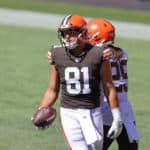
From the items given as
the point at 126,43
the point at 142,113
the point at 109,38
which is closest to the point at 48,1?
the point at 126,43

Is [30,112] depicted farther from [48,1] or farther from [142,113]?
[48,1]

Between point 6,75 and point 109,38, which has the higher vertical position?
point 109,38

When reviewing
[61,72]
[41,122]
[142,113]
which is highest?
[61,72]

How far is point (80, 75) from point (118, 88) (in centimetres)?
76

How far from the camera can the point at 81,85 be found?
22.3 feet

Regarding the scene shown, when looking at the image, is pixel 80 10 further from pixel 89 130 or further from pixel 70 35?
pixel 89 130

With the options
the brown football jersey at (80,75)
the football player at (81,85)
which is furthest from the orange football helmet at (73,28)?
the brown football jersey at (80,75)

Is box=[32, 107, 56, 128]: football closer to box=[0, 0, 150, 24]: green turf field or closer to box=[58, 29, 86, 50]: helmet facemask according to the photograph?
box=[58, 29, 86, 50]: helmet facemask

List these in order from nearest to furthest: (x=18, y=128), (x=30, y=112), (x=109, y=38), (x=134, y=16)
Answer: (x=109, y=38)
(x=18, y=128)
(x=30, y=112)
(x=134, y=16)

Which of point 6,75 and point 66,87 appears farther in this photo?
point 6,75

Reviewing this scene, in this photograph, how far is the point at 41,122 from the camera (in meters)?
6.87

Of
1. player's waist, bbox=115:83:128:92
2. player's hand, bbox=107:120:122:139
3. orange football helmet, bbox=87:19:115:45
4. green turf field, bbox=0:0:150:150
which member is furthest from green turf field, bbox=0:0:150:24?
player's hand, bbox=107:120:122:139

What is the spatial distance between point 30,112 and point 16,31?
9970 millimetres

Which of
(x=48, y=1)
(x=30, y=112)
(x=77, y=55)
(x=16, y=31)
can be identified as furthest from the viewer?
(x=48, y=1)
